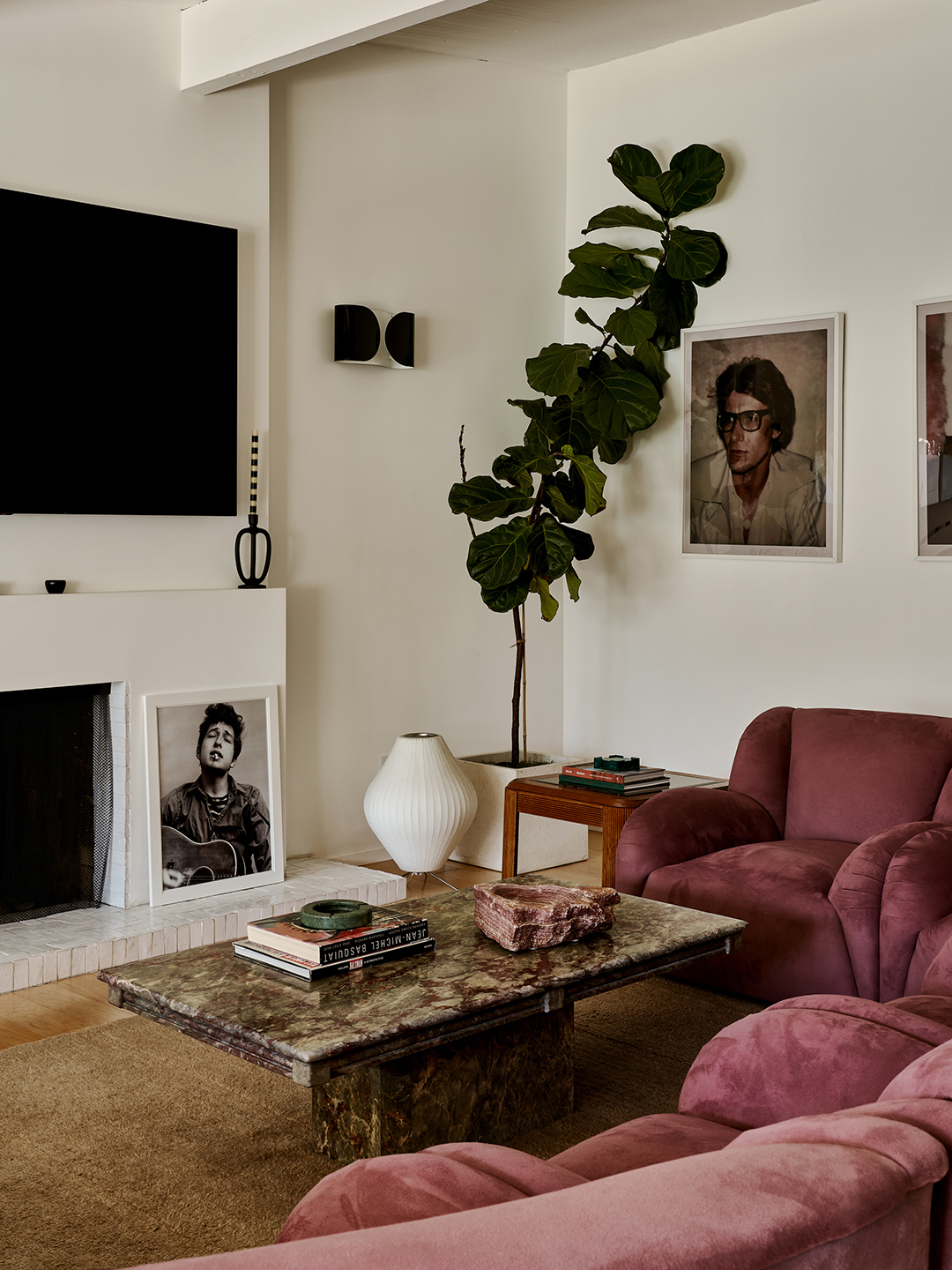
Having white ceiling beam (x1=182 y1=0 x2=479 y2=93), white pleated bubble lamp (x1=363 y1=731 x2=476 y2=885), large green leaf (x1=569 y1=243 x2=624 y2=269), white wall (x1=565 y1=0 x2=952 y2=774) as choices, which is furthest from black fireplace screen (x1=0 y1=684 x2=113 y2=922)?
large green leaf (x1=569 y1=243 x2=624 y2=269)

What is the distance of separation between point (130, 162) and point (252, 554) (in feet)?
4.46

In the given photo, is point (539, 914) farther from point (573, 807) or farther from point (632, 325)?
point (632, 325)

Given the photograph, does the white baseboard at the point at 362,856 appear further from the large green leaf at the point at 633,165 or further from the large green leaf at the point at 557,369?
the large green leaf at the point at 633,165

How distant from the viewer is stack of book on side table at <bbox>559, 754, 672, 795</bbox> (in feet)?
13.8

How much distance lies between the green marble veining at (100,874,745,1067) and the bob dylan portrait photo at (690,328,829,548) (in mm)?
2488

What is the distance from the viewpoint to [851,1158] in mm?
1020

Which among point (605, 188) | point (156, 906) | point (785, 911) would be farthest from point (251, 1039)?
point (605, 188)

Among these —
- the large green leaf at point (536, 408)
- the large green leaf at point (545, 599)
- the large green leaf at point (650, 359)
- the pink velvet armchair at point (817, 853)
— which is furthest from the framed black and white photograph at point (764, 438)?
the pink velvet armchair at point (817, 853)

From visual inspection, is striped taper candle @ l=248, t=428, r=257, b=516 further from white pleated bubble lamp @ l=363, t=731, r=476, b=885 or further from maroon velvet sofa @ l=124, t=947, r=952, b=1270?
maroon velvet sofa @ l=124, t=947, r=952, b=1270

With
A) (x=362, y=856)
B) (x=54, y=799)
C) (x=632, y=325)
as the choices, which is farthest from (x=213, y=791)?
(x=632, y=325)

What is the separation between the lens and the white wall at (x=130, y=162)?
399 centimetres

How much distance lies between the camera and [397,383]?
5.27m

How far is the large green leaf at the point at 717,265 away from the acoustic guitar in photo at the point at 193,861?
9.51ft

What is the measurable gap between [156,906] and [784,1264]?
3.50 metres
